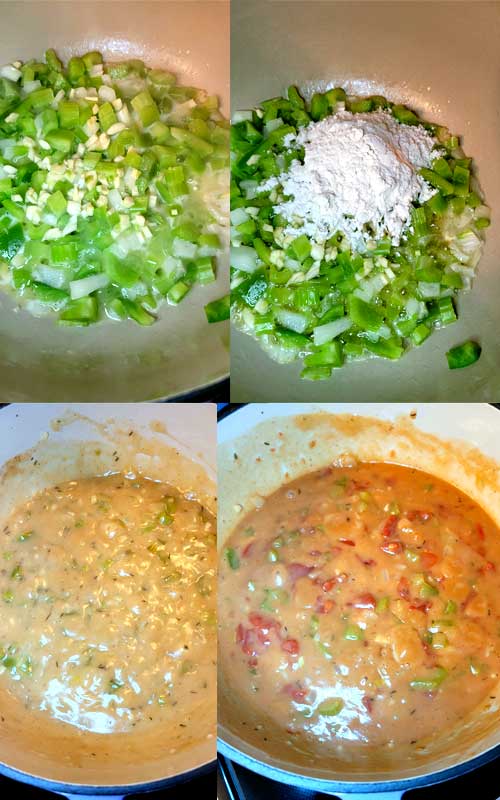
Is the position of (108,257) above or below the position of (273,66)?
below

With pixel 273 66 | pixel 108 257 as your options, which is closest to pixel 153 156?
pixel 108 257

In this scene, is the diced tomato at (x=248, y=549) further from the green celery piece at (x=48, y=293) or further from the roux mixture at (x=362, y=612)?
the green celery piece at (x=48, y=293)

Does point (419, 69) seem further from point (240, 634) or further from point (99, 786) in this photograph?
point (99, 786)

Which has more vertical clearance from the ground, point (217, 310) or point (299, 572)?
point (217, 310)

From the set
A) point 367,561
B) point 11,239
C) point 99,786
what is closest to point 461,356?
point 367,561

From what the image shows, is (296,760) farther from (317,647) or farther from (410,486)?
(410,486)

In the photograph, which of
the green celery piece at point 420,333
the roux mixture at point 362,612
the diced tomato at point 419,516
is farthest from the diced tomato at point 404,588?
the green celery piece at point 420,333
